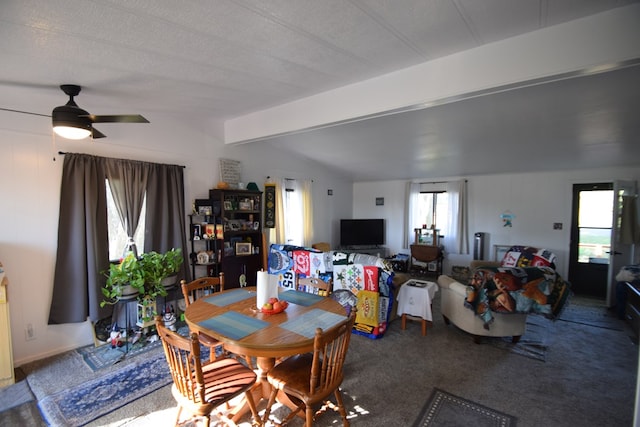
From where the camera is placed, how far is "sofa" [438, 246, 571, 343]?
299 centimetres

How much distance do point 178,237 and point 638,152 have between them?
6442 millimetres

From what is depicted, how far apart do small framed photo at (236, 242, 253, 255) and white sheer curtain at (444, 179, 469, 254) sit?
4404mm

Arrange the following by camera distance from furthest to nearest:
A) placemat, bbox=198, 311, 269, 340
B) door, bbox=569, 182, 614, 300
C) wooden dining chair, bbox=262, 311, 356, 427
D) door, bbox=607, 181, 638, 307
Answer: door, bbox=569, 182, 614, 300, door, bbox=607, 181, 638, 307, placemat, bbox=198, 311, 269, 340, wooden dining chair, bbox=262, 311, 356, 427

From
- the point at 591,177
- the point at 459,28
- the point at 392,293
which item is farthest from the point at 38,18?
the point at 591,177

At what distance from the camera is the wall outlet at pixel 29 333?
290 cm

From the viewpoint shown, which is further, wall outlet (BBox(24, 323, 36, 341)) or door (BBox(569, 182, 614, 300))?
door (BBox(569, 182, 614, 300))

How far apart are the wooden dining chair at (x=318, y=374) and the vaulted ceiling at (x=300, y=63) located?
1830 millimetres

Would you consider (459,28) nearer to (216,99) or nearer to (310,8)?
(310,8)

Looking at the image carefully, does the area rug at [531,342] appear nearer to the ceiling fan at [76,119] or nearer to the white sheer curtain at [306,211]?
the white sheer curtain at [306,211]

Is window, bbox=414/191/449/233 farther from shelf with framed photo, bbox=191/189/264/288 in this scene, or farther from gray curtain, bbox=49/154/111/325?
gray curtain, bbox=49/154/111/325

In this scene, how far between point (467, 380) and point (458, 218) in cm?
430

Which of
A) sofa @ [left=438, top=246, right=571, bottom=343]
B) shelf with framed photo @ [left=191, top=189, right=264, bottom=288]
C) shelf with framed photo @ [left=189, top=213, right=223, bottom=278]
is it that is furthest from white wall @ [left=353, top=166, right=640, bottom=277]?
shelf with framed photo @ [left=189, top=213, right=223, bottom=278]

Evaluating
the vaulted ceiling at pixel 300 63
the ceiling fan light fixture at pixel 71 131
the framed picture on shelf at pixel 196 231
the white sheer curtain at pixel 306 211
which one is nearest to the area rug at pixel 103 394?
the framed picture on shelf at pixel 196 231

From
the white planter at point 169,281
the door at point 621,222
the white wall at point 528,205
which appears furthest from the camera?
the white wall at point 528,205
